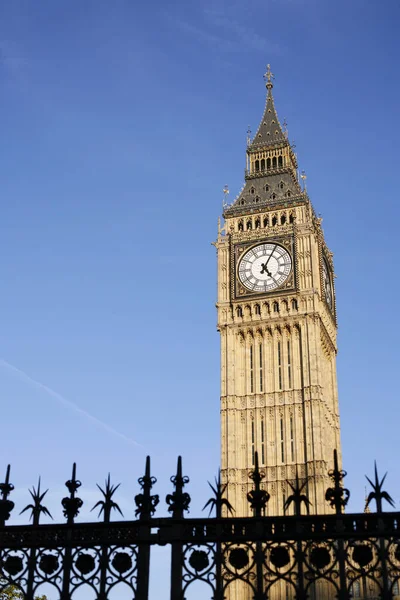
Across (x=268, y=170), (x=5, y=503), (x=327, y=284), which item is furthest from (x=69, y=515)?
(x=268, y=170)

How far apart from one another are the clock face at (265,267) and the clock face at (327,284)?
11.1 ft

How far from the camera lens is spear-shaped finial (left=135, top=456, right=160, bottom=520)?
9836 millimetres

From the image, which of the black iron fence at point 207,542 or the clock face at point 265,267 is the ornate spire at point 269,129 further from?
the black iron fence at point 207,542

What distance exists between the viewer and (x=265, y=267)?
54.7 meters

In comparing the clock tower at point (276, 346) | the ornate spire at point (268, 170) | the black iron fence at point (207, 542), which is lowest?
the black iron fence at point (207, 542)

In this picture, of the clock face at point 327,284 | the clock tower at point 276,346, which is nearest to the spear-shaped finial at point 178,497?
the clock tower at point 276,346

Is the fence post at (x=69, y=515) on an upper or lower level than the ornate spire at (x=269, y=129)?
lower

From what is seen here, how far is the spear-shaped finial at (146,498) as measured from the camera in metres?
9.84

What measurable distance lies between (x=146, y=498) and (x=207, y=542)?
36.4 inches

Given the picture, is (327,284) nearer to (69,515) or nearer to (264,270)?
(264,270)

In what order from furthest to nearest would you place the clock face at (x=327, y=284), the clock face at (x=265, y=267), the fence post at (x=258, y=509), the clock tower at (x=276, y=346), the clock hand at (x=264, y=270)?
the clock face at (x=327, y=284) < the clock hand at (x=264, y=270) < the clock face at (x=265, y=267) < the clock tower at (x=276, y=346) < the fence post at (x=258, y=509)

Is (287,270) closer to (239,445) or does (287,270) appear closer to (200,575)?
(239,445)

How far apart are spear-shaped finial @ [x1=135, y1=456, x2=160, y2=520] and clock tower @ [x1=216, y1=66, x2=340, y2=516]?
3912 cm

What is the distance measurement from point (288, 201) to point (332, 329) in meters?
9.76
